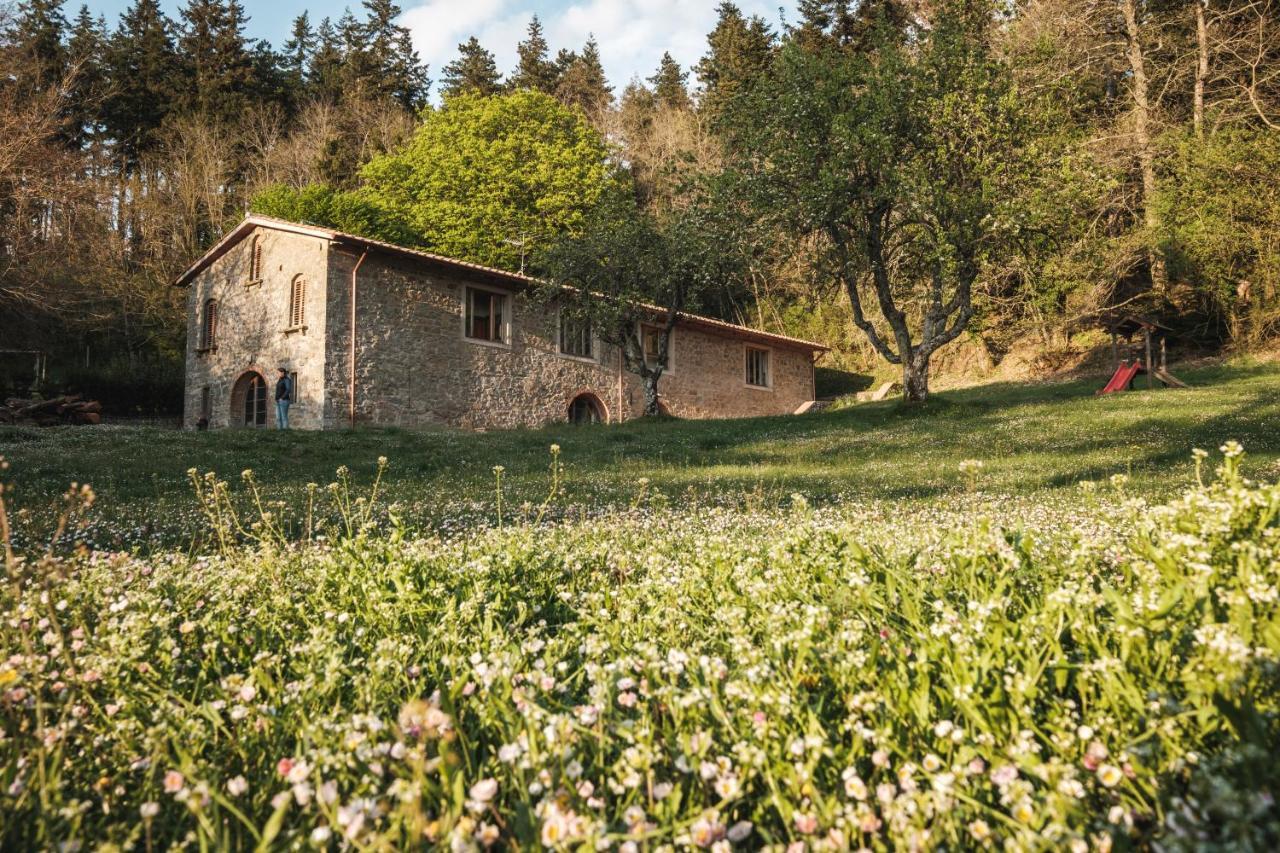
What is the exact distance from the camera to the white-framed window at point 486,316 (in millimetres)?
24016

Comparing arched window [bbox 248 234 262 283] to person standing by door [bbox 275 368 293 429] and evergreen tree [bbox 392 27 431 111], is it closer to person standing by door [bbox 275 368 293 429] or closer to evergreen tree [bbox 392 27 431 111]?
person standing by door [bbox 275 368 293 429]

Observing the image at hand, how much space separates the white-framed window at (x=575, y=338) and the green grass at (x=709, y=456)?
6530 millimetres

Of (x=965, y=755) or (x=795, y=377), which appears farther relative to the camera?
(x=795, y=377)

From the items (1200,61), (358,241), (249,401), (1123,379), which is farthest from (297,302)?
(1200,61)

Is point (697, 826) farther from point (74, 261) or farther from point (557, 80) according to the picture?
point (557, 80)

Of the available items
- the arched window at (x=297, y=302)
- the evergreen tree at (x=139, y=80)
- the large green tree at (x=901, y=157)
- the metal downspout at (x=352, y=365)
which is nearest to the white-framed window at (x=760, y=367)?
the large green tree at (x=901, y=157)

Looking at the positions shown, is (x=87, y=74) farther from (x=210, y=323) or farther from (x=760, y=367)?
(x=760, y=367)

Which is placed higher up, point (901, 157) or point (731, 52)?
point (731, 52)

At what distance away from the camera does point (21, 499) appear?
31.5 feet

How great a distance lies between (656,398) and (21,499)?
61.3 feet

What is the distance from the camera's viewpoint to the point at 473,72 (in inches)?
1918

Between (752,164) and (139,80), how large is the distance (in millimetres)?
40312

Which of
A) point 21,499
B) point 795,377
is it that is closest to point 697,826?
point 21,499

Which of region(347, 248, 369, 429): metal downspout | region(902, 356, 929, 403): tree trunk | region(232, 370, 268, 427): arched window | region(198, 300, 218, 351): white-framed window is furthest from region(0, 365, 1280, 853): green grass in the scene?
region(198, 300, 218, 351): white-framed window
